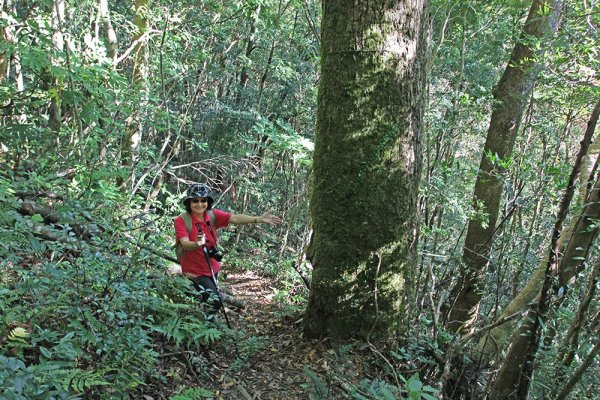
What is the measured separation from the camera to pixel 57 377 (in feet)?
8.07

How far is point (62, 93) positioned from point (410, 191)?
365 cm

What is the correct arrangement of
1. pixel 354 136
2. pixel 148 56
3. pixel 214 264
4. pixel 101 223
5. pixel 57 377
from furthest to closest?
pixel 148 56 < pixel 214 264 < pixel 354 136 < pixel 101 223 < pixel 57 377

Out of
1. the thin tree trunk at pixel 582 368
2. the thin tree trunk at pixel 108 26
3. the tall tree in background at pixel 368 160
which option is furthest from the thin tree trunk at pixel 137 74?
the thin tree trunk at pixel 582 368

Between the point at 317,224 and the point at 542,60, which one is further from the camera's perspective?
the point at 542,60

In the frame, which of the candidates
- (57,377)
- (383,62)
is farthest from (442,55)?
(57,377)

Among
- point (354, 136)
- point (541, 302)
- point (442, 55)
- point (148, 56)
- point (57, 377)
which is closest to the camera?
point (57, 377)

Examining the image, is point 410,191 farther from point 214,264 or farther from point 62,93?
point 62,93

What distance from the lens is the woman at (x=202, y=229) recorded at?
4.77 meters

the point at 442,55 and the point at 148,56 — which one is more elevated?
the point at 442,55

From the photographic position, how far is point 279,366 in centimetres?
414

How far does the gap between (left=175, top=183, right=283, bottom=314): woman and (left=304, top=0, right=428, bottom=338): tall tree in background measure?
2.93 ft

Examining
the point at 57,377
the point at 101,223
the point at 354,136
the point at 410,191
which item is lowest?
the point at 57,377

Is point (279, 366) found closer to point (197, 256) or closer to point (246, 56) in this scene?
point (197, 256)

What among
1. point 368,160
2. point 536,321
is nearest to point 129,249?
point 368,160
